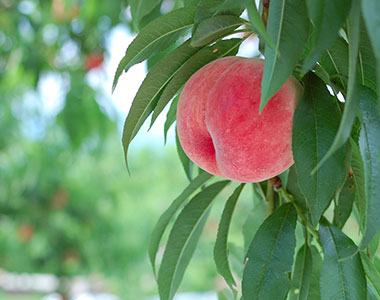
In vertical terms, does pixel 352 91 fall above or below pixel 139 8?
below

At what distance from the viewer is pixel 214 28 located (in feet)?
1.40

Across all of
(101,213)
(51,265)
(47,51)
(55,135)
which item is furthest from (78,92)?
(51,265)

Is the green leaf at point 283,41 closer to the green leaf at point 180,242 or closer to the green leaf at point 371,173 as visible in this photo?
the green leaf at point 371,173

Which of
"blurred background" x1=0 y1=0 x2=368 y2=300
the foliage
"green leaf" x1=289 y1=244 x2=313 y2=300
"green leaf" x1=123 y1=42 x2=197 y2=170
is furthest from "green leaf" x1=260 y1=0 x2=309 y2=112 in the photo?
"blurred background" x1=0 y1=0 x2=368 y2=300

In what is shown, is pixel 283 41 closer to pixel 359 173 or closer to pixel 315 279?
pixel 359 173

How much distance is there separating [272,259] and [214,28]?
0.21 meters

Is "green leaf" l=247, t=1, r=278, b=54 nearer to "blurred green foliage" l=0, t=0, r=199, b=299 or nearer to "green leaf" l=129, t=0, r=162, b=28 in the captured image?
"green leaf" l=129, t=0, r=162, b=28

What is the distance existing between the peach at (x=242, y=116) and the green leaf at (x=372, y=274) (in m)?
0.12

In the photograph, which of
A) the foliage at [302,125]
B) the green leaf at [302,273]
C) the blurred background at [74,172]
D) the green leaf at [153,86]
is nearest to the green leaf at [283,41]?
the foliage at [302,125]

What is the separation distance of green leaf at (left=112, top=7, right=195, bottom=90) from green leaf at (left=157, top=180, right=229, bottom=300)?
0.62 ft

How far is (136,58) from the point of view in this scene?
457mm

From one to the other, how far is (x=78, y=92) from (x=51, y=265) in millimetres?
1847

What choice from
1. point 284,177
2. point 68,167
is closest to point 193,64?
point 284,177

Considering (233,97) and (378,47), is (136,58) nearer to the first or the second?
(233,97)
